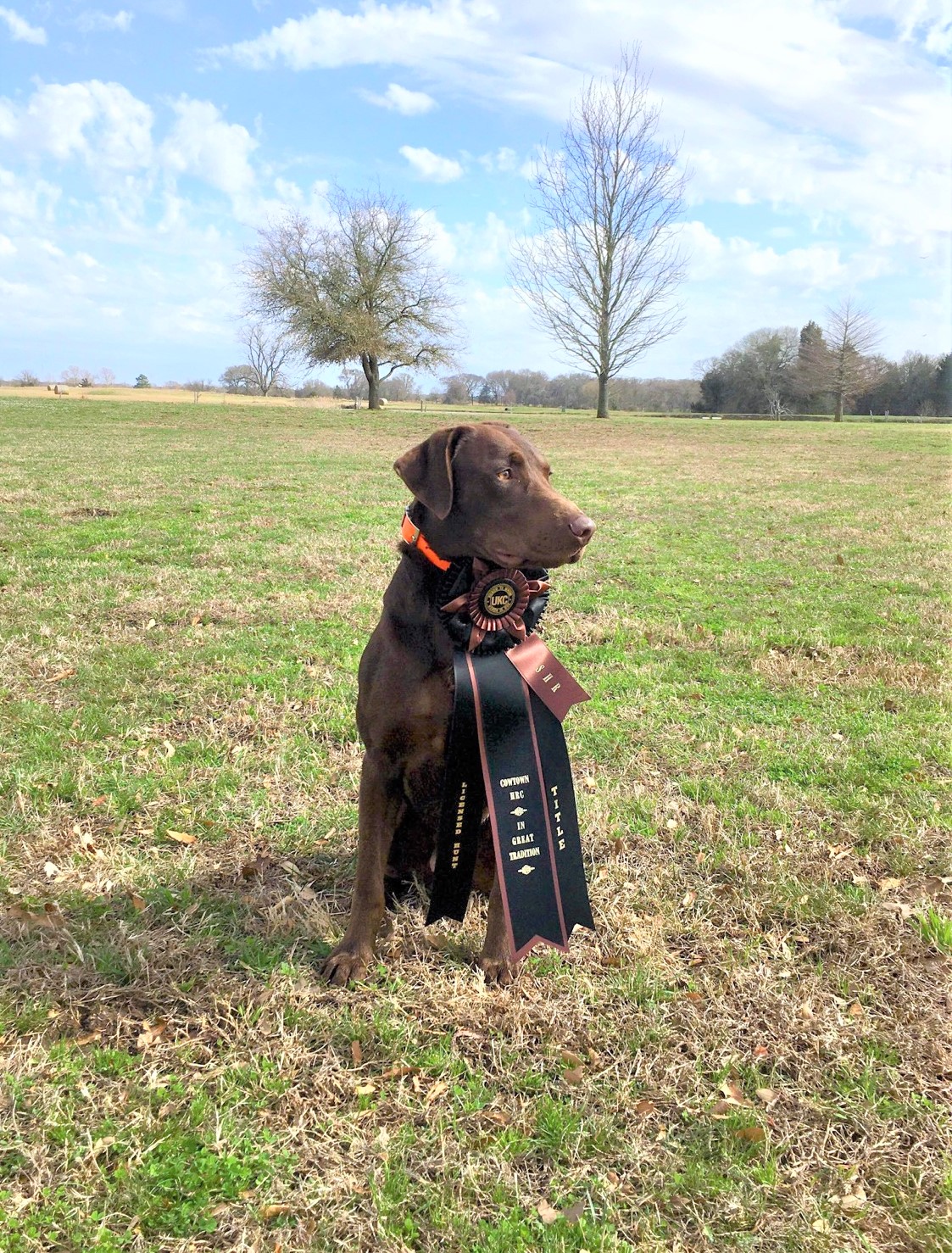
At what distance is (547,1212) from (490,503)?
189 centimetres

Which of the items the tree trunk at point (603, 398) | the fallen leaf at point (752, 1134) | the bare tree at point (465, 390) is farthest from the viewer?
the bare tree at point (465, 390)

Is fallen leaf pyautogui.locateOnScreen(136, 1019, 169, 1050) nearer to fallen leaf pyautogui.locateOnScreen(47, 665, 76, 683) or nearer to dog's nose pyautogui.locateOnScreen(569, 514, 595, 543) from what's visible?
dog's nose pyautogui.locateOnScreen(569, 514, 595, 543)

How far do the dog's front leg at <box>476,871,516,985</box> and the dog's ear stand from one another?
1283 millimetres

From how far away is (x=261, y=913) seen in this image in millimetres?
2949

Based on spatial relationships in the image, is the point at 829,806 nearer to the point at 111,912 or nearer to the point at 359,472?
the point at 111,912

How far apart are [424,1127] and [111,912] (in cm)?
146

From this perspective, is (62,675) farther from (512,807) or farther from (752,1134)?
(752,1134)

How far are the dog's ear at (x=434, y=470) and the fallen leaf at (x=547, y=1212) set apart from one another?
5.97 feet

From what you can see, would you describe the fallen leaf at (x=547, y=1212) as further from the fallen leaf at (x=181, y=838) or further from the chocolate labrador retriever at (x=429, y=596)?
the fallen leaf at (x=181, y=838)

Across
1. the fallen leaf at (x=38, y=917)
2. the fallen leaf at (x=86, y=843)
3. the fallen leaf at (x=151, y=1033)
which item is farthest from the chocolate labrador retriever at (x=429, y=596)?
the fallen leaf at (x=86, y=843)

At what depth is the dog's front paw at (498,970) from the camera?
2.64m

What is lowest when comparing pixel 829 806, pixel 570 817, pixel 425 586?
pixel 829 806

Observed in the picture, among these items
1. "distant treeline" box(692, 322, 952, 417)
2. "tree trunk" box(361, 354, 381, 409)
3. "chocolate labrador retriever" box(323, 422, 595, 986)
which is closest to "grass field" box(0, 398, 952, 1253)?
"chocolate labrador retriever" box(323, 422, 595, 986)

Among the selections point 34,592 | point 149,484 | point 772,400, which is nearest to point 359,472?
point 149,484
